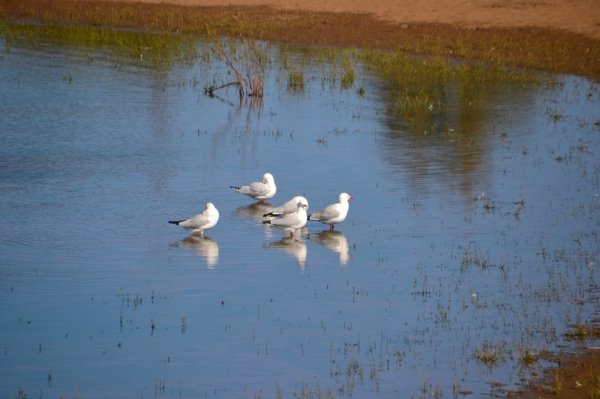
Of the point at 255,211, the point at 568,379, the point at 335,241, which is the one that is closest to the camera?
the point at 568,379

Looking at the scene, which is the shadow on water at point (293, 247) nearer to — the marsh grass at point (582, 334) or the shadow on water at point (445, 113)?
the shadow on water at point (445, 113)

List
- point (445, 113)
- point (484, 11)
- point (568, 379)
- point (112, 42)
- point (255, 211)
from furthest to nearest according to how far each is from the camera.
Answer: point (484, 11)
point (112, 42)
point (445, 113)
point (255, 211)
point (568, 379)

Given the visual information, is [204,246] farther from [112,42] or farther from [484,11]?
[484,11]

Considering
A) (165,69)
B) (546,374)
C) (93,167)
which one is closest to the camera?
(546,374)

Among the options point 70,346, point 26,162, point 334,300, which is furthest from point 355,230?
point 26,162

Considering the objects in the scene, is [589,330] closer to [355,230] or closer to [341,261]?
[341,261]

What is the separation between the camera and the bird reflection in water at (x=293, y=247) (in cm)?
1309

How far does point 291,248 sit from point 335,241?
2.66 ft

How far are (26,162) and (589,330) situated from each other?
1253 cm

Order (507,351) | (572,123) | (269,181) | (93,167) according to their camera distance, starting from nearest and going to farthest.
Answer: (507,351) < (269,181) < (93,167) < (572,123)

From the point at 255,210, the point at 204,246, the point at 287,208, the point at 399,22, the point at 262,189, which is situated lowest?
the point at 204,246

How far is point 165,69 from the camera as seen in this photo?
30.3 m

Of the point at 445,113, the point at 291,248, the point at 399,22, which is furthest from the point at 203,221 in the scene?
the point at 399,22

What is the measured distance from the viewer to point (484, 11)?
3556 cm
